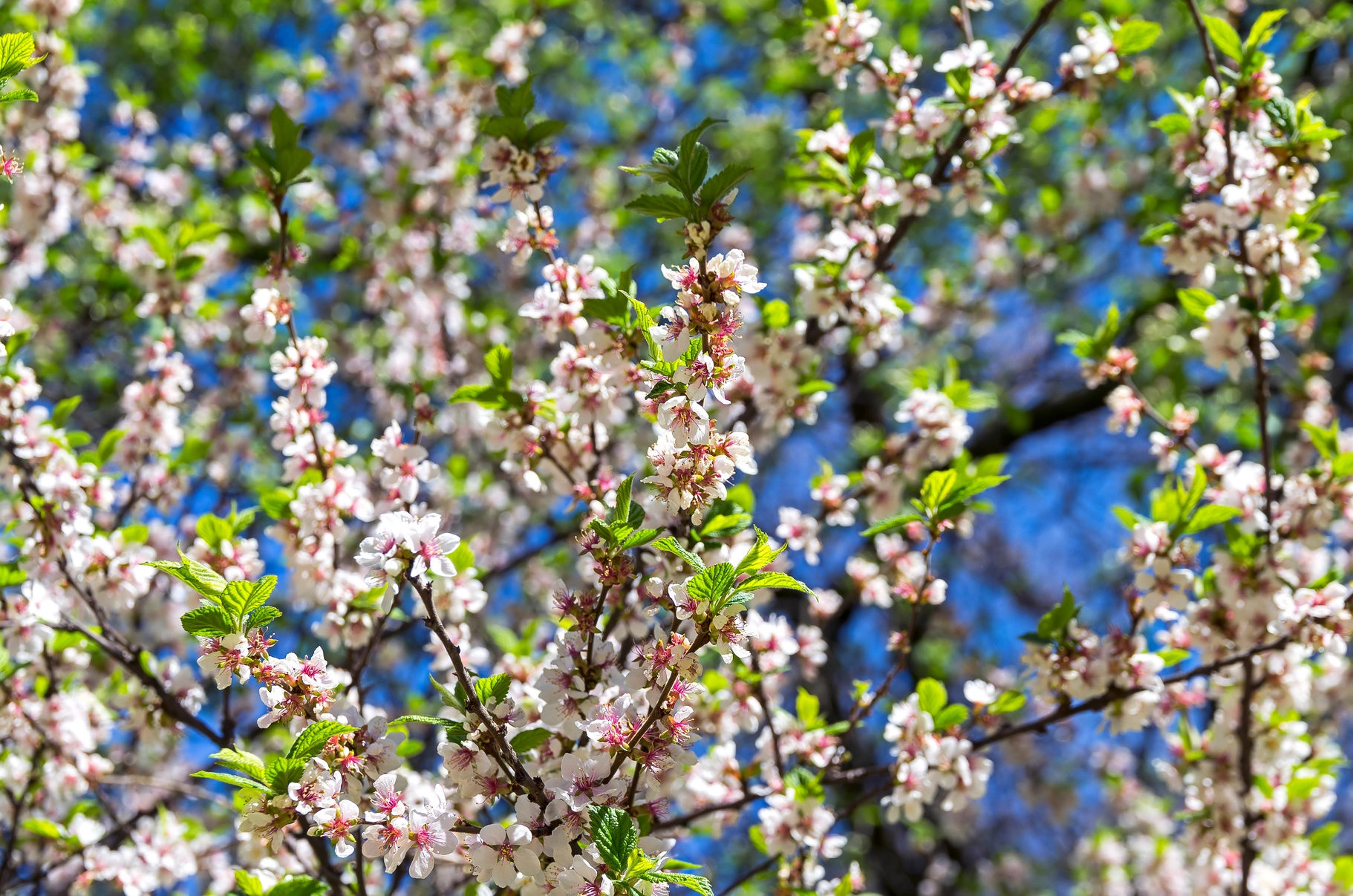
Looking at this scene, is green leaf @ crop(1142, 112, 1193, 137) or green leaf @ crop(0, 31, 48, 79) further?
green leaf @ crop(1142, 112, 1193, 137)

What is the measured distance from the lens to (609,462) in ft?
12.7

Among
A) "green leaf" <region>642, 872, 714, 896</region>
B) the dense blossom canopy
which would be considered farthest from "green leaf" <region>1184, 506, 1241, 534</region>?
"green leaf" <region>642, 872, 714, 896</region>

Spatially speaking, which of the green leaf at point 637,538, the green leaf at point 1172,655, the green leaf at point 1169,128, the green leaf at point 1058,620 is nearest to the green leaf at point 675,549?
the green leaf at point 637,538

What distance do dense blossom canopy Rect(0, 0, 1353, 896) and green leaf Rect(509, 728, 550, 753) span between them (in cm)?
3

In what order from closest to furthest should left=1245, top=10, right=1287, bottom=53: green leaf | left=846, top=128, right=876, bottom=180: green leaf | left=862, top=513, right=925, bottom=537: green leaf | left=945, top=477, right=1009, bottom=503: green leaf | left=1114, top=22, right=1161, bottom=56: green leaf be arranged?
left=862, top=513, right=925, bottom=537: green leaf < left=945, top=477, right=1009, bottom=503: green leaf < left=1245, top=10, right=1287, bottom=53: green leaf < left=846, top=128, right=876, bottom=180: green leaf < left=1114, top=22, right=1161, bottom=56: green leaf

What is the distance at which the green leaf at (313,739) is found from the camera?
1678mm

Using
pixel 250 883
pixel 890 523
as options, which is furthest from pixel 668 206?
pixel 250 883

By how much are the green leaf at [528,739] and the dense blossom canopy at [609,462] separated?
0.03 meters

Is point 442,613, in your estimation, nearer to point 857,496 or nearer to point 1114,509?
point 857,496

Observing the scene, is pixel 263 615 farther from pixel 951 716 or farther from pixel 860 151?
pixel 860 151

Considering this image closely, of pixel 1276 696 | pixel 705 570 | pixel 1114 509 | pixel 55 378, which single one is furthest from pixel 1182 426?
pixel 55 378

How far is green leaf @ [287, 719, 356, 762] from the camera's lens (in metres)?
1.68

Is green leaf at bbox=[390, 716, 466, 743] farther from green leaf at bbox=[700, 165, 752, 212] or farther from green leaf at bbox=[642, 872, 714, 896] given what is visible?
green leaf at bbox=[700, 165, 752, 212]

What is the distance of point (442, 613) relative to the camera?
2549 mm
